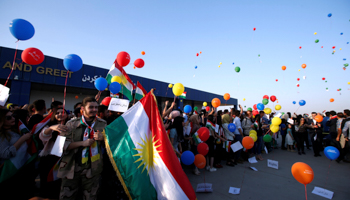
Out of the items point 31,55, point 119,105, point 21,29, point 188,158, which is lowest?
point 188,158

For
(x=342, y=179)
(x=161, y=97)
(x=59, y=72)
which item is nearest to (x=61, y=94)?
(x=59, y=72)

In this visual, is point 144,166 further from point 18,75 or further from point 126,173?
point 18,75

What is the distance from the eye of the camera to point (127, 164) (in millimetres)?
2324

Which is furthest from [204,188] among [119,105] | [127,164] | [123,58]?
[123,58]

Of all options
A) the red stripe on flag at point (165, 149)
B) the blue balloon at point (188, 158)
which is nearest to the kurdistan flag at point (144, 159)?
the red stripe on flag at point (165, 149)

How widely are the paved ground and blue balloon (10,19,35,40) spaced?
520 cm

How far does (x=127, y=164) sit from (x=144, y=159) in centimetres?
26

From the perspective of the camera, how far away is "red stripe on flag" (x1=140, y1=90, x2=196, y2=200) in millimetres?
2414

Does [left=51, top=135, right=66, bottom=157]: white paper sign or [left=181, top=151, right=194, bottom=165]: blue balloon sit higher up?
[left=51, top=135, right=66, bottom=157]: white paper sign

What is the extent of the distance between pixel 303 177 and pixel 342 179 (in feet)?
11.6

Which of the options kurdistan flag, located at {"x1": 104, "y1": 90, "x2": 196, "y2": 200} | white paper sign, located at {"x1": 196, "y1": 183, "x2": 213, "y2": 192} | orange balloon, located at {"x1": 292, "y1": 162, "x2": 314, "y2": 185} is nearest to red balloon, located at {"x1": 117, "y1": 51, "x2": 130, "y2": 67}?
kurdistan flag, located at {"x1": 104, "y1": 90, "x2": 196, "y2": 200}

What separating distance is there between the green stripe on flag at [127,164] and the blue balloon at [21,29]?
305 cm

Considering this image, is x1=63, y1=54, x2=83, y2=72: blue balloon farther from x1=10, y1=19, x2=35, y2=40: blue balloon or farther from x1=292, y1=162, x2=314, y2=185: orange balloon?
x1=292, y1=162, x2=314, y2=185: orange balloon

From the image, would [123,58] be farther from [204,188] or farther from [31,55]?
[204,188]
